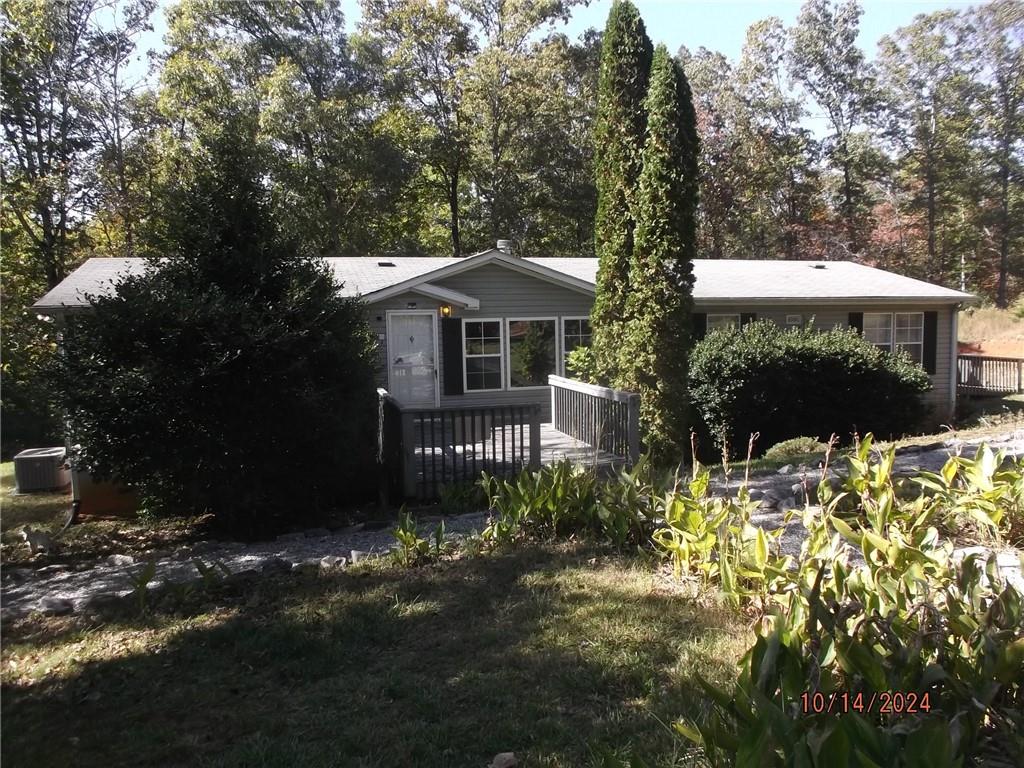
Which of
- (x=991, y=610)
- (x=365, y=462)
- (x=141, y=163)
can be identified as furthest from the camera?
(x=141, y=163)

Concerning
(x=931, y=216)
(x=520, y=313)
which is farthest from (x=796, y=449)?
(x=931, y=216)

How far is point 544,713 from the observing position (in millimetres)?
3006

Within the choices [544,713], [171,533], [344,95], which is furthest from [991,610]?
[344,95]

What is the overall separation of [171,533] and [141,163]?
16391 mm

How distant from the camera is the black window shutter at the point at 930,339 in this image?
1587 cm

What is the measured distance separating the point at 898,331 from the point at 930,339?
26.6 inches

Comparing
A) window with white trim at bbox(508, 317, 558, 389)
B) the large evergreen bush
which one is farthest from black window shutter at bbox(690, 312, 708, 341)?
the large evergreen bush

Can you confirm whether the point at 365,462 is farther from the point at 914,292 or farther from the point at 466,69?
the point at 466,69

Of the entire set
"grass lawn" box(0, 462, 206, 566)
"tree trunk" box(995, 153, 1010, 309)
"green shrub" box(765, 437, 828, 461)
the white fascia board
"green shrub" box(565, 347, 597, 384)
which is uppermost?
"tree trunk" box(995, 153, 1010, 309)

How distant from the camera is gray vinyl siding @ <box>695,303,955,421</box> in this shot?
49.5 ft

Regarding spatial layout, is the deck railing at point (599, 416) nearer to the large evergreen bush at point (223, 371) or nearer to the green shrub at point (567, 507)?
the green shrub at point (567, 507)

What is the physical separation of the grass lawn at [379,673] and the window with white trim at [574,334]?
9.31m

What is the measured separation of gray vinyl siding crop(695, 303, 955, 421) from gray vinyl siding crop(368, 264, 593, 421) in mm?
2993

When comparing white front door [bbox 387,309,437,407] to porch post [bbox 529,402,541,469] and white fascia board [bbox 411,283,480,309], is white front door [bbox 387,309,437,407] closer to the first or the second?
white fascia board [bbox 411,283,480,309]
